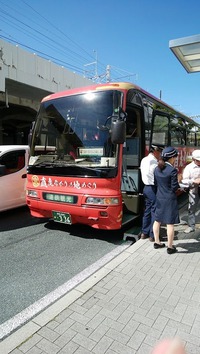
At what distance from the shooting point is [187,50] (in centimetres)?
536

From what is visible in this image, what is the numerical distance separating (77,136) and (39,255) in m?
2.24

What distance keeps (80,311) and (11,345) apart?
2.42ft

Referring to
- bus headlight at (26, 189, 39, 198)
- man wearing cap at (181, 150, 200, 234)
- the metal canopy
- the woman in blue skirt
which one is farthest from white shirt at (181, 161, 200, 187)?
bus headlight at (26, 189, 39, 198)

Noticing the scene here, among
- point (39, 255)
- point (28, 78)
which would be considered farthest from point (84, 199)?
point (28, 78)

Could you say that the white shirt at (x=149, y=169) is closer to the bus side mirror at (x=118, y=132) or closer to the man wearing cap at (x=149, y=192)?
the man wearing cap at (x=149, y=192)

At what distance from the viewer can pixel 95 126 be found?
488cm

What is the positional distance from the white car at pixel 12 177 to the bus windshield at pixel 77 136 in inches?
57.9

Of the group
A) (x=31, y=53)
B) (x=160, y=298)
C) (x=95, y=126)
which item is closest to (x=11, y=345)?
(x=160, y=298)

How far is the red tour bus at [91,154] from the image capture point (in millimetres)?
4633

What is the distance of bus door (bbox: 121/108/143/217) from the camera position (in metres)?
5.43

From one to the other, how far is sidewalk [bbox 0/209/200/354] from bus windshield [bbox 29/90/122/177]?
177cm

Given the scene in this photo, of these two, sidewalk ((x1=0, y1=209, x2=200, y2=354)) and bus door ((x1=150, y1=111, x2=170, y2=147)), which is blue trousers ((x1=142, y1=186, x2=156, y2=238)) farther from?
bus door ((x1=150, y1=111, x2=170, y2=147))

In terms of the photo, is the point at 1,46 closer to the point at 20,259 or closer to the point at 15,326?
the point at 20,259

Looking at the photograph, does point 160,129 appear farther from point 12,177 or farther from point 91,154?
point 12,177
